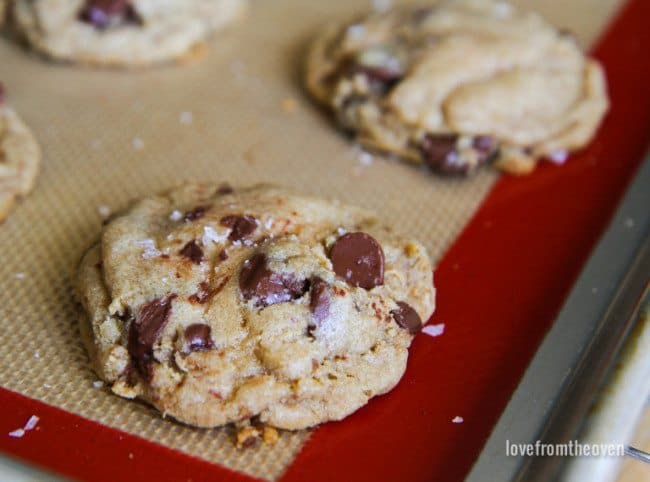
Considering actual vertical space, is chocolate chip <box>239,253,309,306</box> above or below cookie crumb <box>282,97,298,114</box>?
below

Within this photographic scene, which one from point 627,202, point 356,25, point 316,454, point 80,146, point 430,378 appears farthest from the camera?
point 356,25

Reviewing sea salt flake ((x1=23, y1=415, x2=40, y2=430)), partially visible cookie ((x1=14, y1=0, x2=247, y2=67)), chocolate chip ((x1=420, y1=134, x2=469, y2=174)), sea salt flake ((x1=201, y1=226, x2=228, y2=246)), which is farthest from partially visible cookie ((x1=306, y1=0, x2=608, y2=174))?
sea salt flake ((x1=23, y1=415, x2=40, y2=430))

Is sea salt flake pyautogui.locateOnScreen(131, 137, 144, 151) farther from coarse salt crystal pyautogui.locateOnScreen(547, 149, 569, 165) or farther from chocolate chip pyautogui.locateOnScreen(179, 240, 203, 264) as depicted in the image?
coarse salt crystal pyautogui.locateOnScreen(547, 149, 569, 165)

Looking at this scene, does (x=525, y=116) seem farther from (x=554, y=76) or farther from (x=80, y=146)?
(x=80, y=146)

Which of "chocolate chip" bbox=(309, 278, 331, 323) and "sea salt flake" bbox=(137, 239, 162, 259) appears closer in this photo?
"chocolate chip" bbox=(309, 278, 331, 323)

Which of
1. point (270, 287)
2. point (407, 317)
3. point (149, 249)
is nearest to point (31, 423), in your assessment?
point (149, 249)

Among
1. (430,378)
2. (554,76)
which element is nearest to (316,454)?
(430,378)
